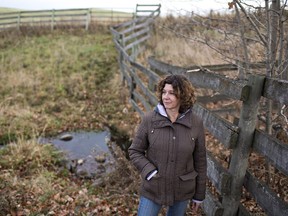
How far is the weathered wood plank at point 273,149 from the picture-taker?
8.50 ft

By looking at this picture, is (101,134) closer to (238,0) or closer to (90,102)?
(90,102)

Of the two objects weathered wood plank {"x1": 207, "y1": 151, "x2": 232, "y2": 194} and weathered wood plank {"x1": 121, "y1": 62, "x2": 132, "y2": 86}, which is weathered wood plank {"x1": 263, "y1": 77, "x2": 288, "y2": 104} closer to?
weathered wood plank {"x1": 207, "y1": 151, "x2": 232, "y2": 194}

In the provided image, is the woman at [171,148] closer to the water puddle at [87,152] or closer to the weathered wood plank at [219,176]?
the weathered wood plank at [219,176]

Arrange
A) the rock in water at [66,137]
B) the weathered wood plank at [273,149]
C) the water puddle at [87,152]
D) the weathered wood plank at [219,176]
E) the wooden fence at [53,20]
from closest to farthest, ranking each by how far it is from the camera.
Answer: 1. the weathered wood plank at [273,149]
2. the weathered wood plank at [219,176]
3. the water puddle at [87,152]
4. the rock in water at [66,137]
5. the wooden fence at [53,20]

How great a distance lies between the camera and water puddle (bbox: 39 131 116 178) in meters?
6.69

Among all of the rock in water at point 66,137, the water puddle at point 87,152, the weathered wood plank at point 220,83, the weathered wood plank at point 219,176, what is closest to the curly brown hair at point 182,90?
the weathered wood plank at point 220,83

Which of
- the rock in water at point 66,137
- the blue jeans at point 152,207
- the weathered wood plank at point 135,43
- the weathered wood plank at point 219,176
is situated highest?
the weathered wood plank at point 135,43

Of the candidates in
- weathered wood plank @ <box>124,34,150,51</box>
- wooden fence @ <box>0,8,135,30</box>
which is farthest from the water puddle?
wooden fence @ <box>0,8,135,30</box>

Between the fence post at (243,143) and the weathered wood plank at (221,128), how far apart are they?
0.07 metres

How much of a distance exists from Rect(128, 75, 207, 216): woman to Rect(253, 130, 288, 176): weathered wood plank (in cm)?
53

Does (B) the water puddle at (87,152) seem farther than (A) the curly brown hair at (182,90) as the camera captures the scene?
Yes

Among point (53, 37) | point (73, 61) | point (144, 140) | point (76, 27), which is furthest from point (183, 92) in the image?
point (76, 27)

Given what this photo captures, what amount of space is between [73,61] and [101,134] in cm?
621

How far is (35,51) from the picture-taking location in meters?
15.2
